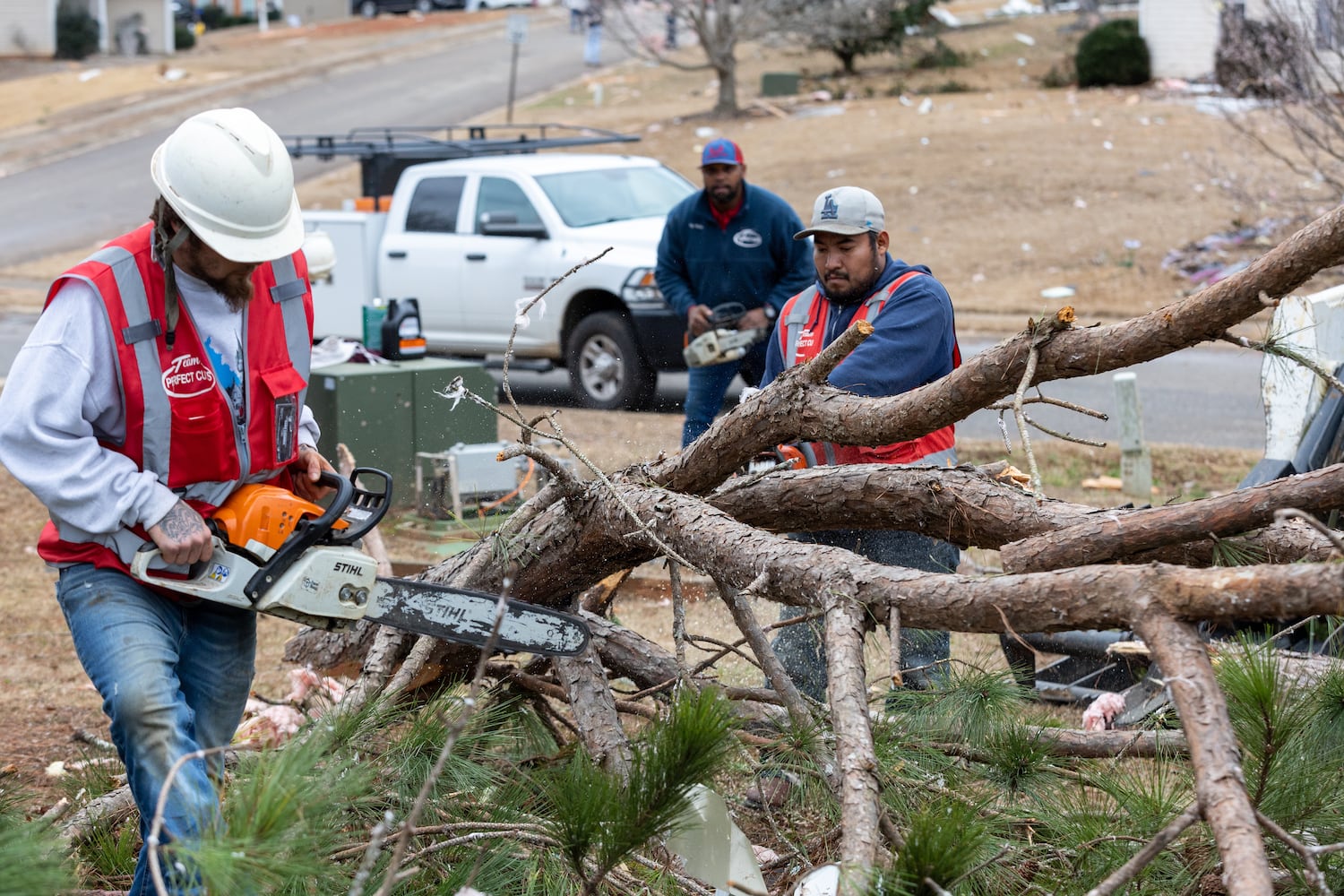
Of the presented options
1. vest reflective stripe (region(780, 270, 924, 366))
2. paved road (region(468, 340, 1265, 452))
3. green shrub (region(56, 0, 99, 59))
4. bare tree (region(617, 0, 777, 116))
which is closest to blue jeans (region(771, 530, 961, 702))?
vest reflective stripe (region(780, 270, 924, 366))

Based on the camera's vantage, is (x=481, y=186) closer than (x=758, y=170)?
Yes

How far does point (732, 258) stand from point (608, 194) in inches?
173

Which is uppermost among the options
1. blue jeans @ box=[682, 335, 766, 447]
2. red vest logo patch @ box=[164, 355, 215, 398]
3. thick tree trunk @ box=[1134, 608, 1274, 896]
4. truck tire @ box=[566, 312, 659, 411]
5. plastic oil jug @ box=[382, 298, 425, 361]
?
red vest logo patch @ box=[164, 355, 215, 398]

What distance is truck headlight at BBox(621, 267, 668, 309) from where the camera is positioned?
10.0 m

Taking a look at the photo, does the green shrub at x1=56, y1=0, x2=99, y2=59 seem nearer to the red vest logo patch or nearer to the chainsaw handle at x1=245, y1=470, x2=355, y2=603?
the red vest logo patch

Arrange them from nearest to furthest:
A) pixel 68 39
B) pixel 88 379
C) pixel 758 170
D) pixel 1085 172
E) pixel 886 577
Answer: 1. pixel 886 577
2. pixel 88 379
3. pixel 1085 172
4. pixel 758 170
5. pixel 68 39

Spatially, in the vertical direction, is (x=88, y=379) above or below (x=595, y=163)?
above

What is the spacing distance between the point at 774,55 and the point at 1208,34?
11177 mm

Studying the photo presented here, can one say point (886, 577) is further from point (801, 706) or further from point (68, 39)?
point (68, 39)

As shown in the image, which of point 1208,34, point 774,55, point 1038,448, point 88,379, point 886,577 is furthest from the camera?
point 774,55

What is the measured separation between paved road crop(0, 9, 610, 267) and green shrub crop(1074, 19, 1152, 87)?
41.8ft

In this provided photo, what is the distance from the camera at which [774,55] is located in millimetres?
34656

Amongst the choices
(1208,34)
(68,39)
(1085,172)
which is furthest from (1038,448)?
(68,39)

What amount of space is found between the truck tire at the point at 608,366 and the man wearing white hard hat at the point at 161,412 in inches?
275
